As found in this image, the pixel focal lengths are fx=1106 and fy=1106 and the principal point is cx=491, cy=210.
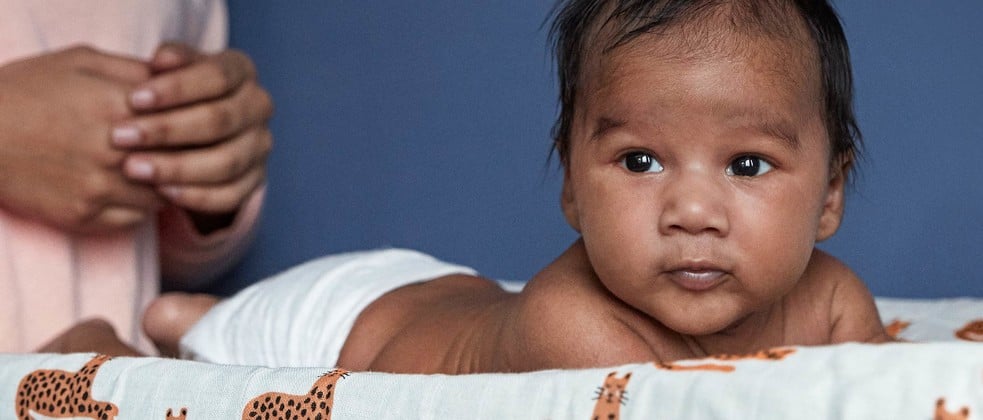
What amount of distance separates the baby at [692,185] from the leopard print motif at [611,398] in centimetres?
22

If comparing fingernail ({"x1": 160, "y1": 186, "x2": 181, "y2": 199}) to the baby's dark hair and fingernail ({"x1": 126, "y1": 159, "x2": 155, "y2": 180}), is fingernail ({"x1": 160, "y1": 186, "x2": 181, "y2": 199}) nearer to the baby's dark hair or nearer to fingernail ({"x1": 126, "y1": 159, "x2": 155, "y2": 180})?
fingernail ({"x1": 126, "y1": 159, "x2": 155, "y2": 180})

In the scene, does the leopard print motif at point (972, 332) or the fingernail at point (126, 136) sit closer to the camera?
the leopard print motif at point (972, 332)

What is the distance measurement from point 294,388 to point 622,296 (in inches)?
11.5

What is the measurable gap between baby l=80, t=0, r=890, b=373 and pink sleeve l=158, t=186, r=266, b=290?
747 millimetres

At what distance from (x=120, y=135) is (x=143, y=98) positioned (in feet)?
0.19

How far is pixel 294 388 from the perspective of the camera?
0.78 m

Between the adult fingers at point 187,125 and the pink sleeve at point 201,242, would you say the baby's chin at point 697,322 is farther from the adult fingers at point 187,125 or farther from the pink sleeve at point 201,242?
the pink sleeve at point 201,242

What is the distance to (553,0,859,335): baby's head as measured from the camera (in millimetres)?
864

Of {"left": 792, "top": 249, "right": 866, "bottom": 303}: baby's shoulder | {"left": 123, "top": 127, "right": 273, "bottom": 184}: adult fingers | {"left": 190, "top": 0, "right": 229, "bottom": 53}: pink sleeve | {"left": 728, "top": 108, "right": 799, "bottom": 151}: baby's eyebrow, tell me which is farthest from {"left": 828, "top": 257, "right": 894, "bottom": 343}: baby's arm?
{"left": 190, "top": 0, "right": 229, "bottom": 53}: pink sleeve

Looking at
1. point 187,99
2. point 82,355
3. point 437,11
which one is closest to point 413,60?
point 437,11

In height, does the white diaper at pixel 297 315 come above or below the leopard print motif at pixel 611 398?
below

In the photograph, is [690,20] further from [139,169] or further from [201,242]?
[201,242]

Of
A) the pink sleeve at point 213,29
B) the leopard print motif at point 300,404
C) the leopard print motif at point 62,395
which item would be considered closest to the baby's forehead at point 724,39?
the leopard print motif at point 300,404

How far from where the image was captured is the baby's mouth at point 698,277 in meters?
0.88
